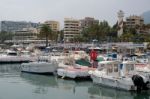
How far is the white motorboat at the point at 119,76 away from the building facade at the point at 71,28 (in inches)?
4446

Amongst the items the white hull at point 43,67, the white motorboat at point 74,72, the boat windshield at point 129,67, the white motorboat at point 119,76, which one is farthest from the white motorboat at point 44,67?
the boat windshield at point 129,67

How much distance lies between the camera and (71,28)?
153750 mm

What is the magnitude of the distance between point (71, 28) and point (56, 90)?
11908 cm

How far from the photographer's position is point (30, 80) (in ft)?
141

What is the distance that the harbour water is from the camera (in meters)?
31.3

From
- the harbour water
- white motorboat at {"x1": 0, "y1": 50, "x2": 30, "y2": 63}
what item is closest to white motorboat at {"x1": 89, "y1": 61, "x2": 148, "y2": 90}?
the harbour water

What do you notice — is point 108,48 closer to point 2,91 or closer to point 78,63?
point 78,63

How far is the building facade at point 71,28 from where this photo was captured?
151 metres

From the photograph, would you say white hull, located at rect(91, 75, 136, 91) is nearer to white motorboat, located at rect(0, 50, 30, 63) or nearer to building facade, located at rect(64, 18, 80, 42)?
white motorboat, located at rect(0, 50, 30, 63)

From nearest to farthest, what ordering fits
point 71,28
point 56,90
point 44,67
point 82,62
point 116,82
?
point 116,82
point 56,90
point 44,67
point 82,62
point 71,28

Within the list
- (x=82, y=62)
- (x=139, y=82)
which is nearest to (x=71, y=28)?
(x=82, y=62)

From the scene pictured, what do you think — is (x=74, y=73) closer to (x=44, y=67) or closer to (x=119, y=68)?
(x=119, y=68)

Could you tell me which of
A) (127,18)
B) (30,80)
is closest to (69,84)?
(30,80)

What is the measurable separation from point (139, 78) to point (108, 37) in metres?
82.5
